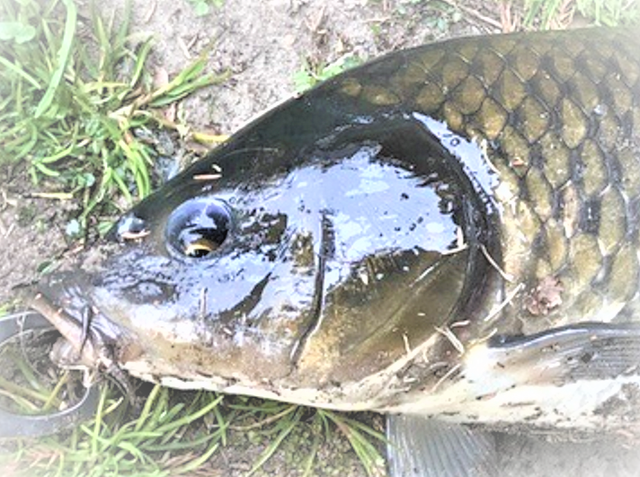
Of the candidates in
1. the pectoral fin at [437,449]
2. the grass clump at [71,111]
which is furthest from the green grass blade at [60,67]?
the pectoral fin at [437,449]

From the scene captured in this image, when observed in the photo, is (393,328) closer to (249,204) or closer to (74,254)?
(249,204)

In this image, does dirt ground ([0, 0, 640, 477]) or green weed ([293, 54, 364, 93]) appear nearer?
dirt ground ([0, 0, 640, 477])

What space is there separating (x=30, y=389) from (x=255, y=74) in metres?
1.24

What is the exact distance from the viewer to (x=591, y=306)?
264 cm

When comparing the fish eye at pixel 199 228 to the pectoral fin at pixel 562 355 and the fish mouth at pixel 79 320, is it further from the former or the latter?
the pectoral fin at pixel 562 355

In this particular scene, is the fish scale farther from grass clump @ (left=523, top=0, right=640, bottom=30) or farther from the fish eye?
grass clump @ (left=523, top=0, right=640, bottom=30)

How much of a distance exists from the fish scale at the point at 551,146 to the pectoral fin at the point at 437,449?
51 centimetres

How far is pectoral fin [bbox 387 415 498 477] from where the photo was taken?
2.96 metres

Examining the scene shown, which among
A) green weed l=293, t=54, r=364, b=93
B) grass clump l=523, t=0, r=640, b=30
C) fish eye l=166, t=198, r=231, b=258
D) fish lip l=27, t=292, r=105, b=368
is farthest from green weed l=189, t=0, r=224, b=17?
fish lip l=27, t=292, r=105, b=368

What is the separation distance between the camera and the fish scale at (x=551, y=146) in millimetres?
2561

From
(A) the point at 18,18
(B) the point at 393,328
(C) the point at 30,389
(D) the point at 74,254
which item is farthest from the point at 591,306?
(A) the point at 18,18

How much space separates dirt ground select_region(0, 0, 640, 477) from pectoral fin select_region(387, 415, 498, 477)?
146 mm

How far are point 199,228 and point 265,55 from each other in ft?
3.95

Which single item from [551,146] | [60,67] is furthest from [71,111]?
[551,146]
